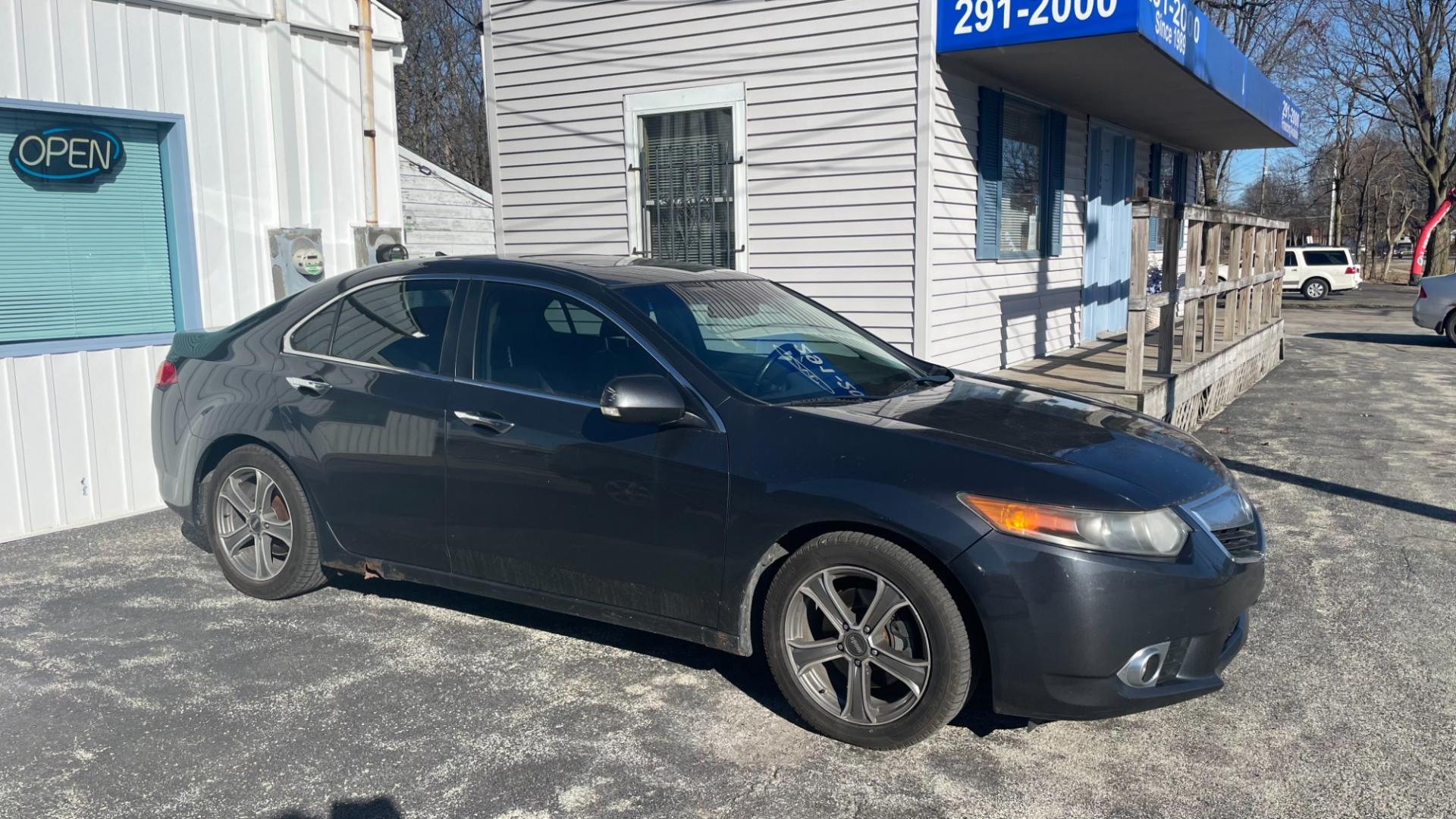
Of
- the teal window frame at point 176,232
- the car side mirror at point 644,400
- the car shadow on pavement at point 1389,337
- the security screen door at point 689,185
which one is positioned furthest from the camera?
the car shadow on pavement at point 1389,337

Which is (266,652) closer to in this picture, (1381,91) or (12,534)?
(12,534)

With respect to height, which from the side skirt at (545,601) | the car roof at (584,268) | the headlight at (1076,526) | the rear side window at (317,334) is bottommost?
the side skirt at (545,601)

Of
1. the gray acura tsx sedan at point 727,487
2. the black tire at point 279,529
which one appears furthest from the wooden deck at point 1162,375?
the black tire at point 279,529

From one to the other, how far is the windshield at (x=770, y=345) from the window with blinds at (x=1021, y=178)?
619cm

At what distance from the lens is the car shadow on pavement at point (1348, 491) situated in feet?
22.5

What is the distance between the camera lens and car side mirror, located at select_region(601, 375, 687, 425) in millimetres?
3811

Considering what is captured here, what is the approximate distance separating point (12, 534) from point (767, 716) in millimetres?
4940

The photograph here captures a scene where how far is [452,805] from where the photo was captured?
3.31 meters

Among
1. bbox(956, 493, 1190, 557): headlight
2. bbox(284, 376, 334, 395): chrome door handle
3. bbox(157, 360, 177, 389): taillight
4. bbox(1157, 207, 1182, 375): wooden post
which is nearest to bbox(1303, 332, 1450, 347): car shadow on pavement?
bbox(1157, 207, 1182, 375): wooden post

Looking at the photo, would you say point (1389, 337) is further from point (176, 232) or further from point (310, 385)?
point (310, 385)

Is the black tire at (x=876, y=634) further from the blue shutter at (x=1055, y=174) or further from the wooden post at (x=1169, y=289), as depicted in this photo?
the blue shutter at (x=1055, y=174)

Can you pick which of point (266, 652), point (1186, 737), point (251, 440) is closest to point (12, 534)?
point (251, 440)

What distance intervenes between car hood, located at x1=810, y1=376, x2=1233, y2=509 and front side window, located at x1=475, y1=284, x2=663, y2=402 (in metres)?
0.81

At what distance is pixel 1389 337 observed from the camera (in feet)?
65.1
